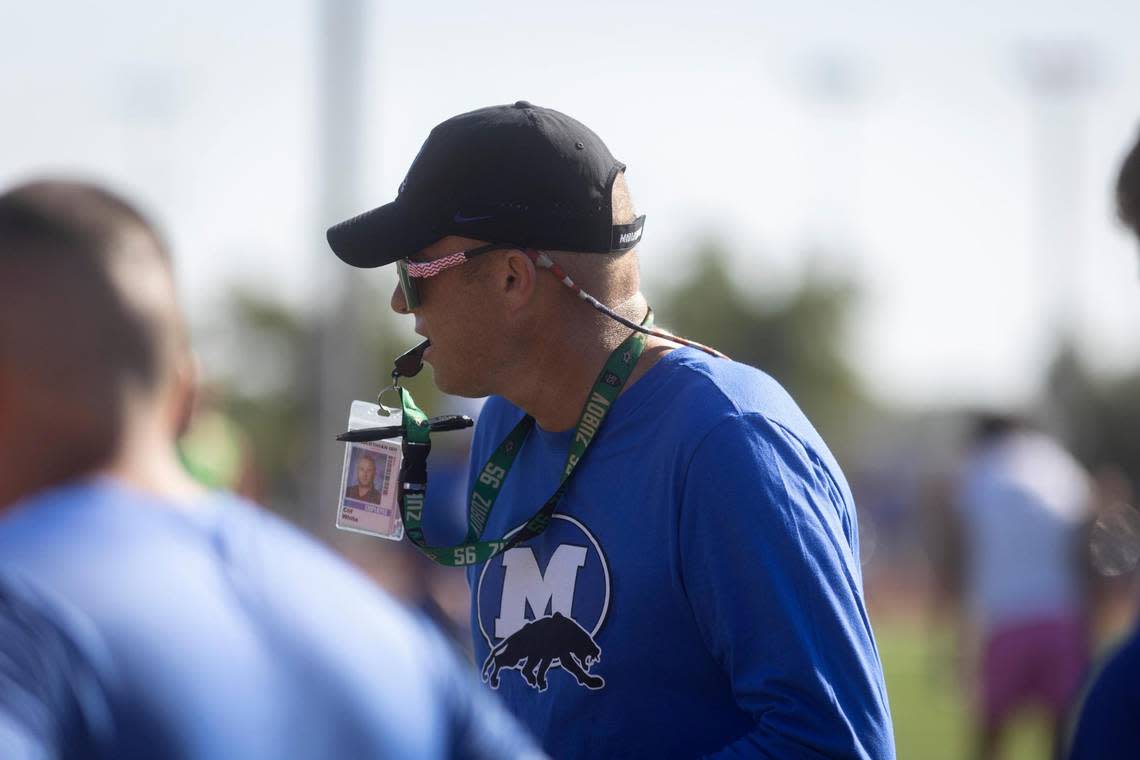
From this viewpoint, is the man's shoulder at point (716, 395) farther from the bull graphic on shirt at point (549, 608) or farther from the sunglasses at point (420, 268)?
→ the sunglasses at point (420, 268)

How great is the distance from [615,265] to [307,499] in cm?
1275

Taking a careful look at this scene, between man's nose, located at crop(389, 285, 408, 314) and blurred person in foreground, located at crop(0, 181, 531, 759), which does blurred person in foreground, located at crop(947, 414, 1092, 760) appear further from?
blurred person in foreground, located at crop(0, 181, 531, 759)

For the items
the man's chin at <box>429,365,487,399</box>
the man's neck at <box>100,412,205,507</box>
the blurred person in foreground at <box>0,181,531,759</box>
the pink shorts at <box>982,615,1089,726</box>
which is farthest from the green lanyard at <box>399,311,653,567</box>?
the pink shorts at <box>982,615,1089,726</box>

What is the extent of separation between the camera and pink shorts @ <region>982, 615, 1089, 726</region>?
8.42 m

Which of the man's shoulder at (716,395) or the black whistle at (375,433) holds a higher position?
the man's shoulder at (716,395)

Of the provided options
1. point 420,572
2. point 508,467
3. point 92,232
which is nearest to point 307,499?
point 420,572

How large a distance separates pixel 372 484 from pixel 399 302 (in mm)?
412

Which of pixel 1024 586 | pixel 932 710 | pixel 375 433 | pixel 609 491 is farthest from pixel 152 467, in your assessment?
pixel 932 710

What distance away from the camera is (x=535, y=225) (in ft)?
9.44

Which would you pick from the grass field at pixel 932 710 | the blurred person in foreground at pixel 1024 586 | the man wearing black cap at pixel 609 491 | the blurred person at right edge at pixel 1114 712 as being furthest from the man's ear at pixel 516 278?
the grass field at pixel 932 710

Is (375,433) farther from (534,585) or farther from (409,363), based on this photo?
(534,585)

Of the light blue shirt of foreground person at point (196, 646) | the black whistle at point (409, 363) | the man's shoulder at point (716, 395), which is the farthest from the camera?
the black whistle at point (409, 363)

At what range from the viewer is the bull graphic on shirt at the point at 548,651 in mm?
2695

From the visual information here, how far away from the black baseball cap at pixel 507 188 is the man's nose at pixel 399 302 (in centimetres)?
13
